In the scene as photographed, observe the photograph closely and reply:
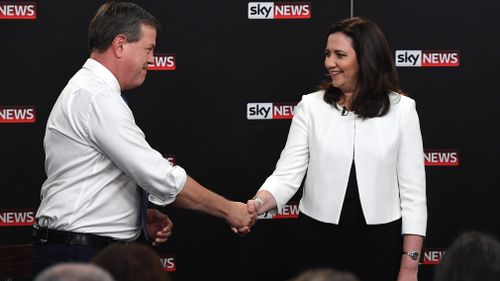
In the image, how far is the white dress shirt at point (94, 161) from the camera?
122 inches

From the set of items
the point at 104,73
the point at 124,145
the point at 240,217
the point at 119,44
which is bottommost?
the point at 240,217

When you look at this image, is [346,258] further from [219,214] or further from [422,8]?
[422,8]

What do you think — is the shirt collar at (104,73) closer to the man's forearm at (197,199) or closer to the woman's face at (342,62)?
the man's forearm at (197,199)

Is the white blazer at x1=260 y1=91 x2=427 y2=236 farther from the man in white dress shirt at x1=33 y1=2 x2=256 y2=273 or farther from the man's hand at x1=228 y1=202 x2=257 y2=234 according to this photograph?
the man in white dress shirt at x1=33 y1=2 x2=256 y2=273

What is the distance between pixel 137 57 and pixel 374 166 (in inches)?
42.5

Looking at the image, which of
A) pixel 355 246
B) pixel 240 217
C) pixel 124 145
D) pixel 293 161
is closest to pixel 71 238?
pixel 124 145

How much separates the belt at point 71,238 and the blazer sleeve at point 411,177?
1.24m

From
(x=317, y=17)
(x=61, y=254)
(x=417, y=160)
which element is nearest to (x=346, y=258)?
(x=417, y=160)

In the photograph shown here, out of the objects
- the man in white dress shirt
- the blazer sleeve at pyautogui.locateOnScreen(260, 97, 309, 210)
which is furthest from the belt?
the blazer sleeve at pyautogui.locateOnScreen(260, 97, 309, 210)

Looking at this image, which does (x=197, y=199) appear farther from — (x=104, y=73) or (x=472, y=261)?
(x=472, y=261)

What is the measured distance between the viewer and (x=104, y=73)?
3.22 meters

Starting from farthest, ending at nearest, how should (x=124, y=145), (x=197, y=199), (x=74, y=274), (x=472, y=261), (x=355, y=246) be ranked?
(x=355, y=246) < (x=197, y=199) < (x=124, y=145) < (x=472, y=261) < (x=74, y=274)

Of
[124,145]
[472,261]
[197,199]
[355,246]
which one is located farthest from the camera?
[355,246]

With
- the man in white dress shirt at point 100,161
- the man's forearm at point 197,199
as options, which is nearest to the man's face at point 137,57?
the man in white dress shirt at point 100,161
